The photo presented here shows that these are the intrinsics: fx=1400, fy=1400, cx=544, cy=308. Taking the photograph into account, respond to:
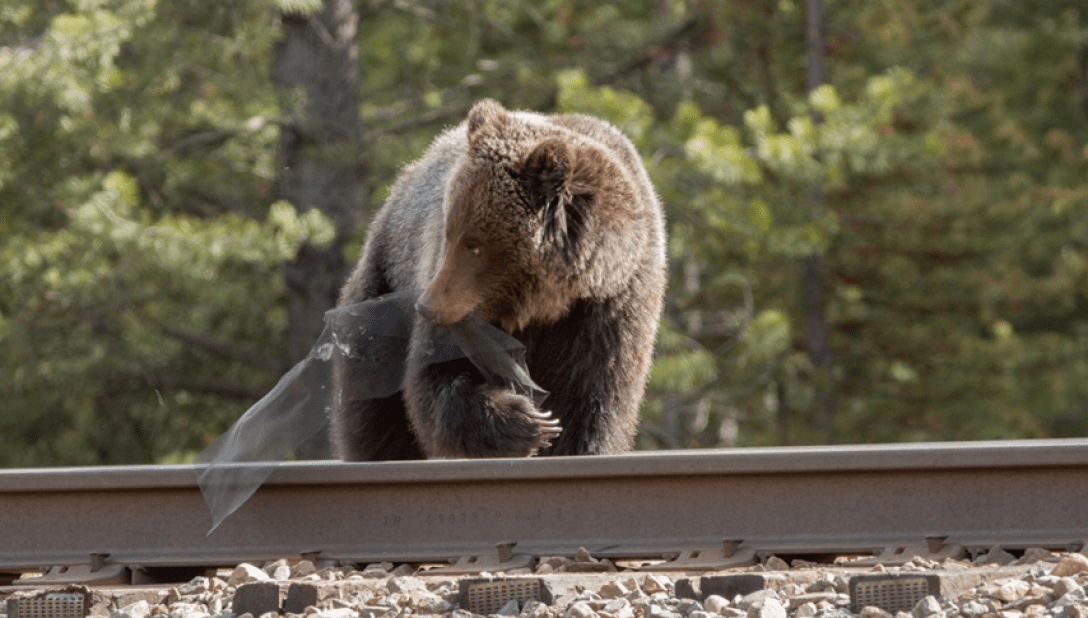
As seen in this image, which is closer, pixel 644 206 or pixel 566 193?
pixel 566 193

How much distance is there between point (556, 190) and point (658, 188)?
7319mm

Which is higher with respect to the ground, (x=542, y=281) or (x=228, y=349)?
(x=228, y=349)

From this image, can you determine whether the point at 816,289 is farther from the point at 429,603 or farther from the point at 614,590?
the point at 429,603

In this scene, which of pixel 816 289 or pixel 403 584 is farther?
pixel 816 289

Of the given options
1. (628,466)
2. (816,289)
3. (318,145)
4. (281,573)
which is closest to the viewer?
(281,573)

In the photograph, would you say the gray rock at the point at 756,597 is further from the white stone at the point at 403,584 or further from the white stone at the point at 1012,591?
the white stone at the point at 403,584

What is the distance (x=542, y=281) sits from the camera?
5.34 m

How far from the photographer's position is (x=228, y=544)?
4.88 meters

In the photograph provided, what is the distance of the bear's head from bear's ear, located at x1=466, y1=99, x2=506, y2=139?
118mm

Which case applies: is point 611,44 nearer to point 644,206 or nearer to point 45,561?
point 644,206

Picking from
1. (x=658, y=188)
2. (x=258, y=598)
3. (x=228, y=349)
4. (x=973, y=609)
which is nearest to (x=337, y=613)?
(x=258, y=598)

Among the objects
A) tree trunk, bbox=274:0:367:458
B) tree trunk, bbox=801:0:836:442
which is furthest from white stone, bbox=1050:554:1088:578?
tree trunk, bbox=801:0:836:442

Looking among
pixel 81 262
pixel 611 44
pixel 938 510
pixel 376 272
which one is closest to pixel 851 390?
pixel 611 44

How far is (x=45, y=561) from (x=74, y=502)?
249 mm
